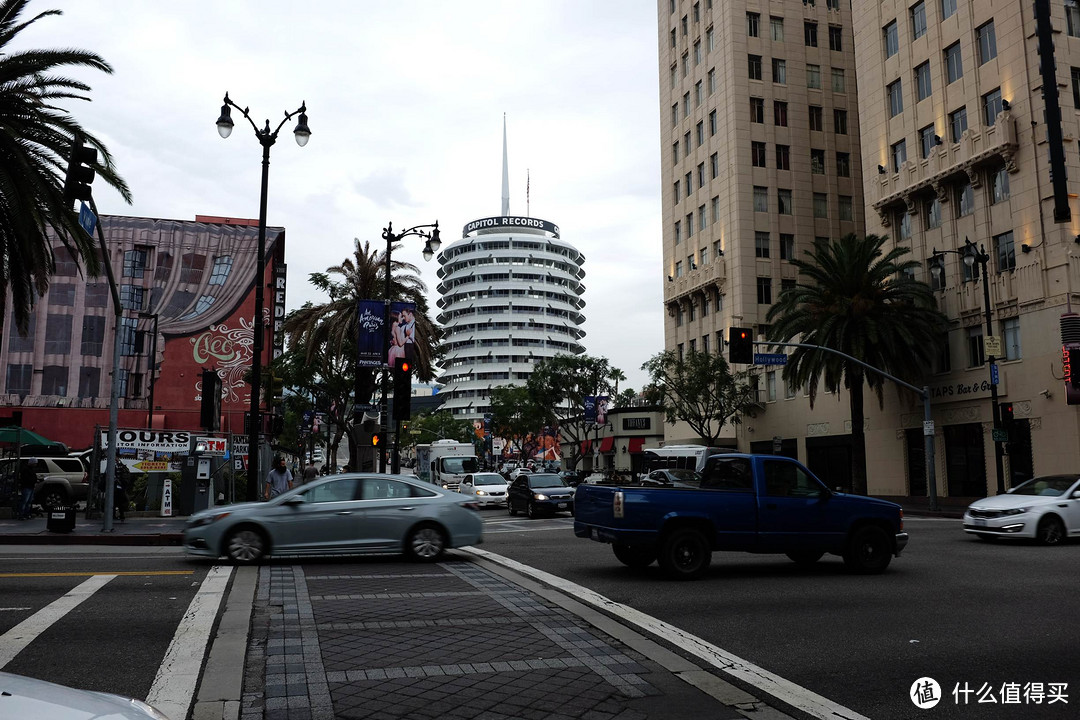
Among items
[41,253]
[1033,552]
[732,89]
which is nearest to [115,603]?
[41,253]

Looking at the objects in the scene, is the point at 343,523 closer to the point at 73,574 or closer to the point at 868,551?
the point at 73,574

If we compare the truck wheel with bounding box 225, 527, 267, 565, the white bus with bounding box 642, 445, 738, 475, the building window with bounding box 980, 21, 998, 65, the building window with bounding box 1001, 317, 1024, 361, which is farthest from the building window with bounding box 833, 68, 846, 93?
the truck wheel with bounding box 225, 527, 267, 565

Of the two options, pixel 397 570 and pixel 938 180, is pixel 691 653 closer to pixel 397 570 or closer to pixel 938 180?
pixel 397 570

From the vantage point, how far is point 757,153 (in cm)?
5819

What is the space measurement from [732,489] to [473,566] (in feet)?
14.6

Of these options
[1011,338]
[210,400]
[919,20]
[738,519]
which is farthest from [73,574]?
[919,20]

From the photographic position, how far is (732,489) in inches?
489

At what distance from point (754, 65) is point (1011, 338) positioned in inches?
1239

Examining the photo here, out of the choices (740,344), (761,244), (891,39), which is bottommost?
(740,344)

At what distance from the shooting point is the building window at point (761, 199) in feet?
189

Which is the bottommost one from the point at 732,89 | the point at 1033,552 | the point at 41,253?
the point at 1033,552

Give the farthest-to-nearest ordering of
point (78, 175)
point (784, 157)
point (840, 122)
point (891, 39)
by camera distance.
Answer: point (840, 122) → point (784, 157) → point (891, 39) → point (78, 175)
